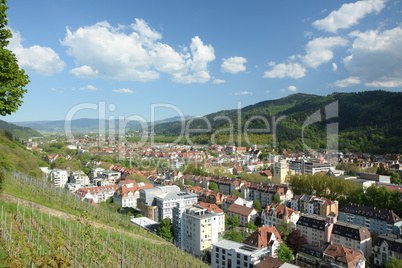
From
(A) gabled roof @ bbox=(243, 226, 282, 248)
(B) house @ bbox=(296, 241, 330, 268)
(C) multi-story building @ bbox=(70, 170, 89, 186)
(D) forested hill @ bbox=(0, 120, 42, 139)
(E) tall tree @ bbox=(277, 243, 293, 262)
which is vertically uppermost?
(D) forested hill @ bbox=(0, 120, 42, 139)

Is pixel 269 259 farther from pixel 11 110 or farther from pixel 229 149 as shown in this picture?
pixel 229 149

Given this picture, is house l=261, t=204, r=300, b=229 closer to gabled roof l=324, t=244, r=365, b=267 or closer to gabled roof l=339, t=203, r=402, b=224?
gabled roof l=339, t=203, r=402, b=224

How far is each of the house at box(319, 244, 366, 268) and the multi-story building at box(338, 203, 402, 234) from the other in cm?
566

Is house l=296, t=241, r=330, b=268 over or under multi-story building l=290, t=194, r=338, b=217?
under

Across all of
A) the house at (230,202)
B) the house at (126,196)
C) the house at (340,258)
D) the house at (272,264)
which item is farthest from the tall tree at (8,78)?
the house at (126,196)

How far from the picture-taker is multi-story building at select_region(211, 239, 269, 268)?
38.5 feet

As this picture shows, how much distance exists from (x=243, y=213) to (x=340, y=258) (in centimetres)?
726

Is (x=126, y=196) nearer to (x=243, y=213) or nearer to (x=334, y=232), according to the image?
(x=243, y=213)

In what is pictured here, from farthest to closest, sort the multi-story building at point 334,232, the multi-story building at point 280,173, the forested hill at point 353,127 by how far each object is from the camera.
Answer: the forested hill at point 353,127
the multi-story building at point 280,173
the multi-story building at point 334,232

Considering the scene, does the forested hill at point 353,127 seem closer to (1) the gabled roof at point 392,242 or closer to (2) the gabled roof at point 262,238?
(1) the gabled roof at point 392,242

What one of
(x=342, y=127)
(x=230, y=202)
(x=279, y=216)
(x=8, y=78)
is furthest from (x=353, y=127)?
(x=8, y=78)

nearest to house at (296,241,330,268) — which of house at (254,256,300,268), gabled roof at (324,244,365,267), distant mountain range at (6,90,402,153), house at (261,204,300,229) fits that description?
gabled roof at (324,244,365,267)

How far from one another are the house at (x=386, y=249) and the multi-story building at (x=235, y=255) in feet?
20.7

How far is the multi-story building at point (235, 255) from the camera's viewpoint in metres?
11.7
